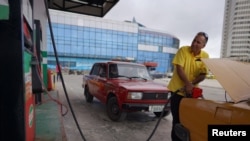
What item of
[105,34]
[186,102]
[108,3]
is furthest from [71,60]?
[186,102]

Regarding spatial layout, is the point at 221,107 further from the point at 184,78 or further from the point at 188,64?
the point at 188,64

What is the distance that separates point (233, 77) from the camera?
2.05 meters

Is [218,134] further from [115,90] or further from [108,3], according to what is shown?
[108,3]

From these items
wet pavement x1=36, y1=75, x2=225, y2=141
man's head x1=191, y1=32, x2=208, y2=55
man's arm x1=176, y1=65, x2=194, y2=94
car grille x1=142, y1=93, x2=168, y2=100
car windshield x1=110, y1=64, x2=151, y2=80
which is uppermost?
man's head x1=191, y1=32, x2=208, y2=55

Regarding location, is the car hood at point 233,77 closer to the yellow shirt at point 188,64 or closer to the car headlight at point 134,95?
the yellow shirt at point 188,64

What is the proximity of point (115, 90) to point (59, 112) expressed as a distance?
1.57m

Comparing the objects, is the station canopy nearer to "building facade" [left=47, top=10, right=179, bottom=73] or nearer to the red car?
the red car

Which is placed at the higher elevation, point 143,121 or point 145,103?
point 145,103

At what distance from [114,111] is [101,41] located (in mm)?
52091

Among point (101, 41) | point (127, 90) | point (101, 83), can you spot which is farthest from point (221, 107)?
point (101, 41)

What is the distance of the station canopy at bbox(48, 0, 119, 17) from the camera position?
26.6 feet

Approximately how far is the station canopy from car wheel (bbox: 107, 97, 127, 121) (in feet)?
11.1

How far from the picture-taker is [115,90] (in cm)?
609

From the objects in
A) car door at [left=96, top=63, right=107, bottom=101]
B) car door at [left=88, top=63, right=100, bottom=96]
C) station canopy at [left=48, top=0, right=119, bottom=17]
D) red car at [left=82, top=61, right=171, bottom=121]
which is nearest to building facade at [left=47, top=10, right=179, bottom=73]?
station canopy at [left=48, top=0, right=119, bottom=17]
